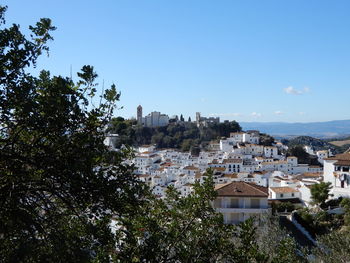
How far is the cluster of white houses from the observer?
26891mm

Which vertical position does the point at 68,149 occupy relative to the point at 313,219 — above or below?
above

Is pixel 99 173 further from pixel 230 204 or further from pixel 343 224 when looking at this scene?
pixel 343 224

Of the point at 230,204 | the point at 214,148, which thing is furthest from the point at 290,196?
the point at 214,148

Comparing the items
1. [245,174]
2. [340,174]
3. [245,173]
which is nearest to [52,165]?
[340,174]

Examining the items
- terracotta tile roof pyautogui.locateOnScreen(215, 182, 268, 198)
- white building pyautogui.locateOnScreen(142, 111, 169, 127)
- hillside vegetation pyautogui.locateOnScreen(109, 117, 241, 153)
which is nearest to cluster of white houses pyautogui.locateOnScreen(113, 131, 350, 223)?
terracotta tile roof pyautogui.locateOnScreen(215, 182, 268, 198)

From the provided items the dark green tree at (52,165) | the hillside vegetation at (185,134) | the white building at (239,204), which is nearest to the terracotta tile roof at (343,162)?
the white building at (239,204)

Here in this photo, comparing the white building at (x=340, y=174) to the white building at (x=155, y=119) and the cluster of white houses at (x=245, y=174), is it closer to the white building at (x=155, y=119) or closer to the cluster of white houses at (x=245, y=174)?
the cluster of white houses at (x=245, y=174)

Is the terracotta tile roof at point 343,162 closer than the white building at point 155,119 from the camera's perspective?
Yes

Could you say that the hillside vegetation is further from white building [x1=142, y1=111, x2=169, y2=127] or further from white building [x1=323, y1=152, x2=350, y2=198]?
white building [x1=323, y1=152, x2=350, y2=198]

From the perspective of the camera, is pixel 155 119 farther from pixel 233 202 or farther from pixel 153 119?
pixel 233 202

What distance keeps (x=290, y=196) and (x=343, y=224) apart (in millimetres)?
12075

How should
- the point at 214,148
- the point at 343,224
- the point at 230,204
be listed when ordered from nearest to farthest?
the point at 230,204
the point at 343,224
the point at 214,148

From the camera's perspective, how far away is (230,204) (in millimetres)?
26781

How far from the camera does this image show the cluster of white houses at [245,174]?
2689 centimetres
